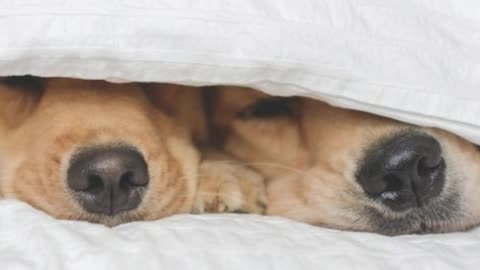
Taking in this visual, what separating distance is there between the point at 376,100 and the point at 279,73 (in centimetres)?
19

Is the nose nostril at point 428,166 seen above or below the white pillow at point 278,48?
below

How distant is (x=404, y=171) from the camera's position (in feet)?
4.59

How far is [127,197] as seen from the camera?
1.43 meters

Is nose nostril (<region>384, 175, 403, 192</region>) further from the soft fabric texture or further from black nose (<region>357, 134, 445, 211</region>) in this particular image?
the soft fabric texture

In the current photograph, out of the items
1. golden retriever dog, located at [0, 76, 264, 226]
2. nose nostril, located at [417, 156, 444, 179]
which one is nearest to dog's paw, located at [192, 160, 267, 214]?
golden retriever dog, located at [0, 76, 264, 226]

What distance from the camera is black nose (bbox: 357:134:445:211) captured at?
1.41 m

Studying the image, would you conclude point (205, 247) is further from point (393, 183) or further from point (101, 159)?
point (393, 183)

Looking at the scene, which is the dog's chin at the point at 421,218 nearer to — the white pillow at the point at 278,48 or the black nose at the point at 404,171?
the black nose at the point at 404,171

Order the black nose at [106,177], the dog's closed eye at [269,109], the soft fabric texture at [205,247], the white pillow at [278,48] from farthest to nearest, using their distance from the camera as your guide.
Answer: the dog's closed eye at [269,109], the black nose at [106,177], the white pillow at [278,48], the soft fabric texture at [205,247]

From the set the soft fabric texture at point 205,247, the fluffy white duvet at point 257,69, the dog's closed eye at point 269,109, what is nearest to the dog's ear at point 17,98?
the fluffy white duvet at point 257,69

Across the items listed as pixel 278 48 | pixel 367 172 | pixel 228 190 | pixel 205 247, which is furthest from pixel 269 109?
pixel 205 247

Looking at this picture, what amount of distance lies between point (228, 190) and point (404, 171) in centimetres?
39

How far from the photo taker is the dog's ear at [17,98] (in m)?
1.59

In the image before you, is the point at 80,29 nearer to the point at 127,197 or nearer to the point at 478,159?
the point at 127,197
